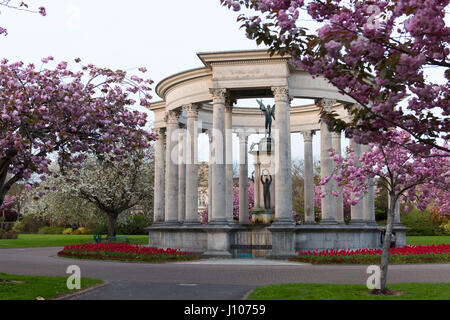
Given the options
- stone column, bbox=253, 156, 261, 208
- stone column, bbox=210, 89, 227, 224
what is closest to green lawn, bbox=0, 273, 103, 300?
stone column, bbox=210, 89, 227, 224

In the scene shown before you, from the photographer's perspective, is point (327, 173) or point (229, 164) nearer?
point (327, 173)

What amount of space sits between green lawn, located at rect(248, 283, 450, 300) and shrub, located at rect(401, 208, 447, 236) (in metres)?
50.9

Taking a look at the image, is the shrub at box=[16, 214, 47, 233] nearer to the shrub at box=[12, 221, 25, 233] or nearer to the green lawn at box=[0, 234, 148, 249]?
the shrub at box=[12, 221, 25, 233]

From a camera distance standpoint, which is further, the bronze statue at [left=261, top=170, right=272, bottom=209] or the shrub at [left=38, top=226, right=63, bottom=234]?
the shrub at [left=38, top=226, right=63, bottom=234]

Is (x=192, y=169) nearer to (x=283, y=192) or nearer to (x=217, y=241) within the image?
(x=217, y=241)

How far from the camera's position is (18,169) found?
54.0 feet

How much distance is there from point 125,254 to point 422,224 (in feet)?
155

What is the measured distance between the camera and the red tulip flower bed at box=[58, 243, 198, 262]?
24.3 metres

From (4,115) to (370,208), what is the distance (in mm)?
24538

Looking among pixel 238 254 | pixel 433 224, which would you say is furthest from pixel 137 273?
pixel 433 224

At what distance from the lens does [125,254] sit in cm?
2494

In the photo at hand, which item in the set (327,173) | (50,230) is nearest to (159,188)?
(327,173)

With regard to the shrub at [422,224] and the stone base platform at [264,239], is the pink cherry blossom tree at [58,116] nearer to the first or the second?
A: the stone base platform at [264,239]

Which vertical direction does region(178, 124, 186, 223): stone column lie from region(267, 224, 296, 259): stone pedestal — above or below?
above
